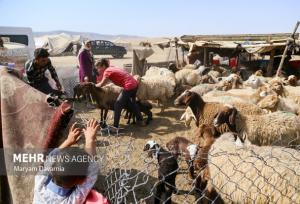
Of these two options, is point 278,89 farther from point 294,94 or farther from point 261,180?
point 261,180

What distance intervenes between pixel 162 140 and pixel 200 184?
114 inches

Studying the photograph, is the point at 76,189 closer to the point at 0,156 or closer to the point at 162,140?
the point at 0,156

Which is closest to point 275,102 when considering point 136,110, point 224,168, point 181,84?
point 136,110

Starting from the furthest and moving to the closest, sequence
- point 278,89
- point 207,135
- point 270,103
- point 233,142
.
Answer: point 278,89
point 270,103
point 207,135
point 233,142

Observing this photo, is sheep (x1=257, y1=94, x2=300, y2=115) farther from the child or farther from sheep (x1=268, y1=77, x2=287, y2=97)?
the child

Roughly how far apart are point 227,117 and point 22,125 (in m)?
4.08

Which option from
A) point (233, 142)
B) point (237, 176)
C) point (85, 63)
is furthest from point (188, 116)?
point (237, 176)

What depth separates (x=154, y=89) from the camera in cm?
922

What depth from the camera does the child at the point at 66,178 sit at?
6.78 feet

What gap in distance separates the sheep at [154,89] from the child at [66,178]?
268 inches

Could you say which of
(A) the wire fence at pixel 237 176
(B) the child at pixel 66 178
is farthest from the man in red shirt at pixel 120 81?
(B) the child at pixel 66 178

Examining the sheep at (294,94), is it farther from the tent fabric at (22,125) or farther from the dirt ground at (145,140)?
the tent fabric at (22,125)

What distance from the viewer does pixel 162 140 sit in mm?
7117

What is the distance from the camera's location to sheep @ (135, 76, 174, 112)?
9086 millimetres
